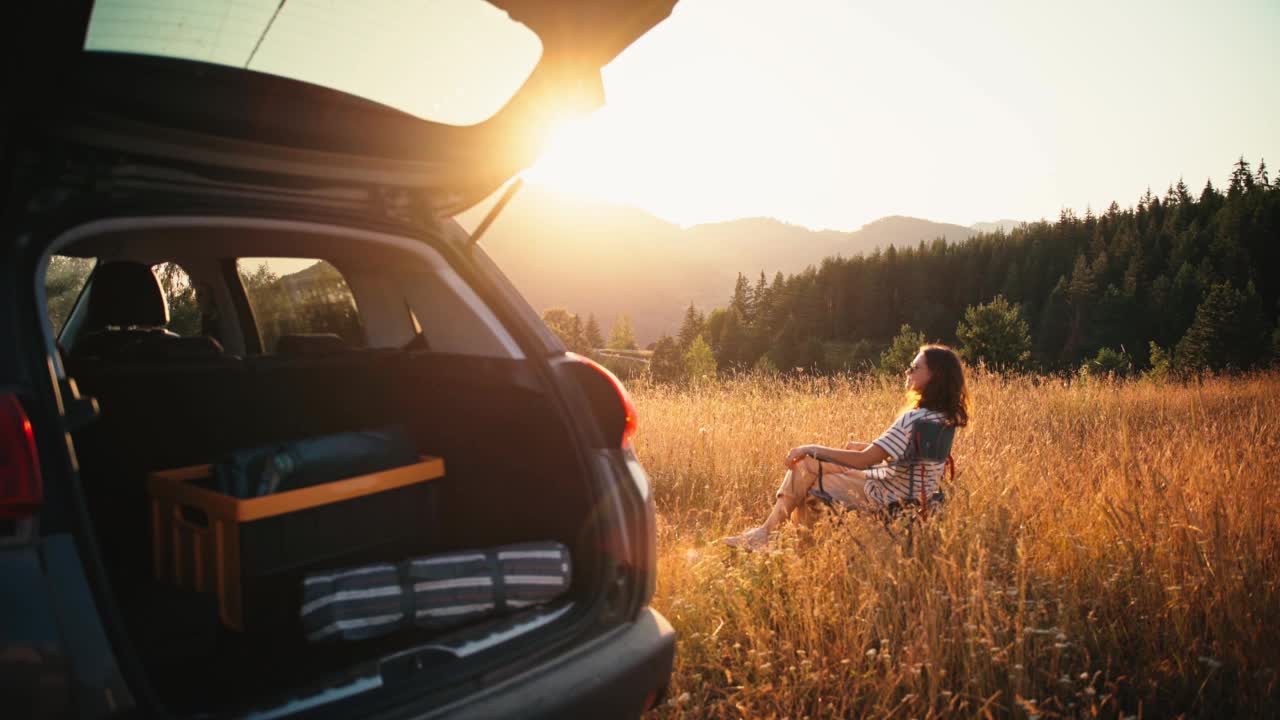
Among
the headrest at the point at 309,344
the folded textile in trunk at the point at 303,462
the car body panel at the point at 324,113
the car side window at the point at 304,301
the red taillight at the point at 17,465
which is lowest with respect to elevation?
the folded textile in trunk at the point at 303,462

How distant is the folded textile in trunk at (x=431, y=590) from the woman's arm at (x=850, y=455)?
224cm

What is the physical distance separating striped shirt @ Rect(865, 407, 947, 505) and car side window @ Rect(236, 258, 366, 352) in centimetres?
289

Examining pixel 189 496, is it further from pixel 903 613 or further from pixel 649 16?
pixel 903 613

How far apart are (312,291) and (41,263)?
215 cm

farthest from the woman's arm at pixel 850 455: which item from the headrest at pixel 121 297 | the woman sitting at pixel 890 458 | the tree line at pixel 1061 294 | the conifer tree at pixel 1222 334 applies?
the conifer tree at pixel 1222 334

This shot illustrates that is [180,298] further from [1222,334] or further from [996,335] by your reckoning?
[1222,334]

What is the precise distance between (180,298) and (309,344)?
1.05 m

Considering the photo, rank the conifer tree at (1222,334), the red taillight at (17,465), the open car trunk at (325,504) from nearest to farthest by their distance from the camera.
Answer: the red taillight at (17,465)
the open car trunk at (325,504)
the conifer tree at (1222,334)

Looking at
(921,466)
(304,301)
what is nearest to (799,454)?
(921,466)

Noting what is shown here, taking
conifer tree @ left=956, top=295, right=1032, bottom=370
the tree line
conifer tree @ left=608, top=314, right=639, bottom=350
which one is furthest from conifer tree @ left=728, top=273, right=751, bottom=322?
conifer tree @ left=956, top=295, right=1032, bottom=370

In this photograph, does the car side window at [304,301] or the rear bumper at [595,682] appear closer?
the rear bumper at [595,682]

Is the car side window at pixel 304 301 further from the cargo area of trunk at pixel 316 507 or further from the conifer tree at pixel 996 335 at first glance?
the conifer tree at pixel 996 335

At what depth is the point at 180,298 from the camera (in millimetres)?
3697

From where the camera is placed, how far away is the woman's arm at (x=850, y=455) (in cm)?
391
